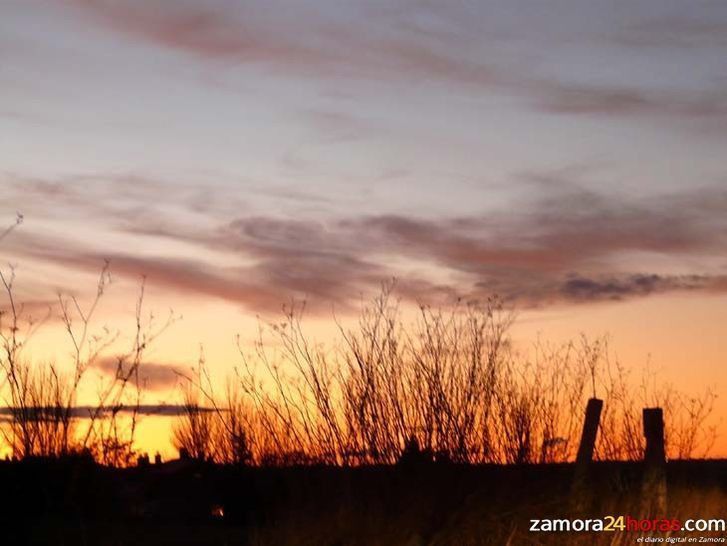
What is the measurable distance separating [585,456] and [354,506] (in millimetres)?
Answer: 2628

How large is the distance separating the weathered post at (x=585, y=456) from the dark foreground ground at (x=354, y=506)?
6cm

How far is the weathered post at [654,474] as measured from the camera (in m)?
12.9

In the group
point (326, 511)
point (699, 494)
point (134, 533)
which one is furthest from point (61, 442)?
point (699, 494)

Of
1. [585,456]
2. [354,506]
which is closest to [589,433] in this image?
[585,456]

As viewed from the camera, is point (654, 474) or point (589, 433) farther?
point (589, 433)

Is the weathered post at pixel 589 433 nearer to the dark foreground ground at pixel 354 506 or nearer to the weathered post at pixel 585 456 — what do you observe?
the weathered post at pixel 585 456

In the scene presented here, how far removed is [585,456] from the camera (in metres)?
13.4

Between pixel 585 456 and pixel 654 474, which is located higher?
pixel 585 456

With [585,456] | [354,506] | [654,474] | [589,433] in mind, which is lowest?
[354,506]

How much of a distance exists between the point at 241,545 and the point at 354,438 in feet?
6.83

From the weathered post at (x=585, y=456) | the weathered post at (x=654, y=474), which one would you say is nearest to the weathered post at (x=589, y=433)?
the weathered post at (x=585, y=456)

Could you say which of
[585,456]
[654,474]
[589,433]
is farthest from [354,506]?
[654,474]

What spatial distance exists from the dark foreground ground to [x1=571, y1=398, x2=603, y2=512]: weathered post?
0.18 feet

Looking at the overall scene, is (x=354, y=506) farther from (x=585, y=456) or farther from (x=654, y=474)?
(x=654, y=474)
